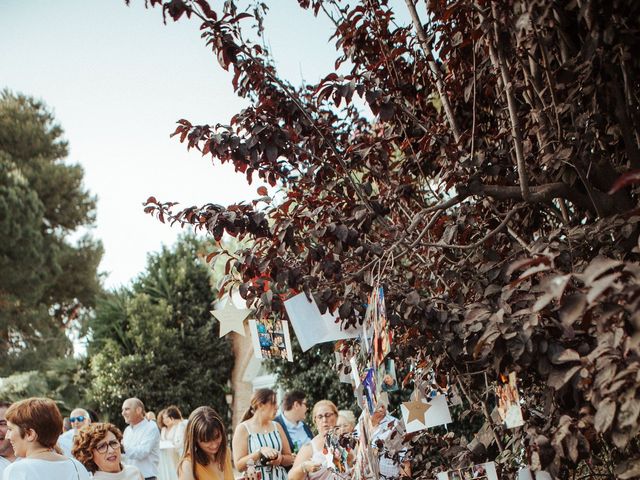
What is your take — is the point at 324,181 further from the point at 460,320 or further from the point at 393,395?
the point at 393,395

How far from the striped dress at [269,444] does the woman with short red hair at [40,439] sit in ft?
6.31

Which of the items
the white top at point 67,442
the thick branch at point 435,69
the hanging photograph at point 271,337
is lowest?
the hanging photograph at point 271,337

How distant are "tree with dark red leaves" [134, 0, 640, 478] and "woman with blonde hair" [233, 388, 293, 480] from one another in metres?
2.47

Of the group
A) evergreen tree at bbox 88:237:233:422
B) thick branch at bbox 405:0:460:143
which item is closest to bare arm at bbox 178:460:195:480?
thick branch at bbox 405:0:460:143

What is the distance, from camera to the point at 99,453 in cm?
423

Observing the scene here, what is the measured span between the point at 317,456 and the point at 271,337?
2.09 metres

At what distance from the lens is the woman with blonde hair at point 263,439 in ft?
17.5

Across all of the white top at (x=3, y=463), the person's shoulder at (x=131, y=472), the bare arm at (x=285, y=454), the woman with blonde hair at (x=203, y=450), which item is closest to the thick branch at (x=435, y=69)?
the woman with blonde hair at (x=203, y=450)

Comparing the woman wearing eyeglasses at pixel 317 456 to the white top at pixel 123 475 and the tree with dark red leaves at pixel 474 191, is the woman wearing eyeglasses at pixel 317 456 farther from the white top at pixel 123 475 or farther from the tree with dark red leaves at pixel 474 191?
the tree with dark red leaves at pixel 474 191

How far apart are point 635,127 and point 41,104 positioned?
2590cm

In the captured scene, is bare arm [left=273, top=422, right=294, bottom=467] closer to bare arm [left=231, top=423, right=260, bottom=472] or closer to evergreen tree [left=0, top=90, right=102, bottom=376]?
bare arm [left=231, top=423, right=260, bottom=472]

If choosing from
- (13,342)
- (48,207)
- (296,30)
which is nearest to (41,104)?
(48,207)

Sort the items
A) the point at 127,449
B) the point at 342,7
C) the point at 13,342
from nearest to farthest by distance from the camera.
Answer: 1. the point at 342,7
2. the point at 127,449
3. the point at 13,342

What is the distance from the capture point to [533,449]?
6.79 ft
